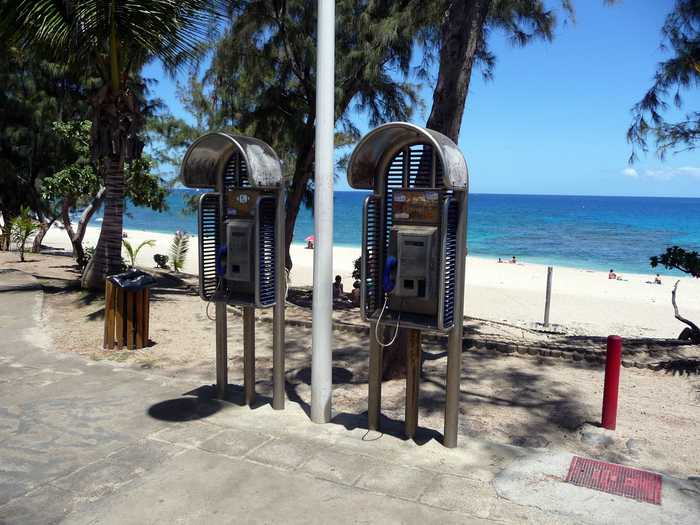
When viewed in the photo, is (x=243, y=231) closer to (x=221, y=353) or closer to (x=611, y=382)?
(x=221, y=353)

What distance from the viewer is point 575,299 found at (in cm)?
2067

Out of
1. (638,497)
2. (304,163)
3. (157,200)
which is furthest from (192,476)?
(157,200)

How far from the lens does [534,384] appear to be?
7.14 metres

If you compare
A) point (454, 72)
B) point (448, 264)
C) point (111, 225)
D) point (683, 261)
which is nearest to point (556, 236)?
point (683, 261)

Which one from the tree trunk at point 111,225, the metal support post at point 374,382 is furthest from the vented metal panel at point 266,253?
the tree trunk at point 111,225

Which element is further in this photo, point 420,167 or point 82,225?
point 82,225

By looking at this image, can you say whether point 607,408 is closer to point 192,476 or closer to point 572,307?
point 192,476

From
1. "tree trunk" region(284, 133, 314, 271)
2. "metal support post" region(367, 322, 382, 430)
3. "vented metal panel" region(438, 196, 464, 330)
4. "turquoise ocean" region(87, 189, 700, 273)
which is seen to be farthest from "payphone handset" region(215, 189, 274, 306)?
"turquoise ocean" region(87, 189, 700, 273)

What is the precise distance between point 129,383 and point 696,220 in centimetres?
10198

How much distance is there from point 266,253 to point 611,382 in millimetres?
3238

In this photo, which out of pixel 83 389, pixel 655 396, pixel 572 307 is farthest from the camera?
pixel 572 307

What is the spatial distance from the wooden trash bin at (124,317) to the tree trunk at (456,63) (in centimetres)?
417

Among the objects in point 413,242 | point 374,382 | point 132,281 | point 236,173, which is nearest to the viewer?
point 413,242

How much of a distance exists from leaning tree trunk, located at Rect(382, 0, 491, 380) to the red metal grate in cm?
296
